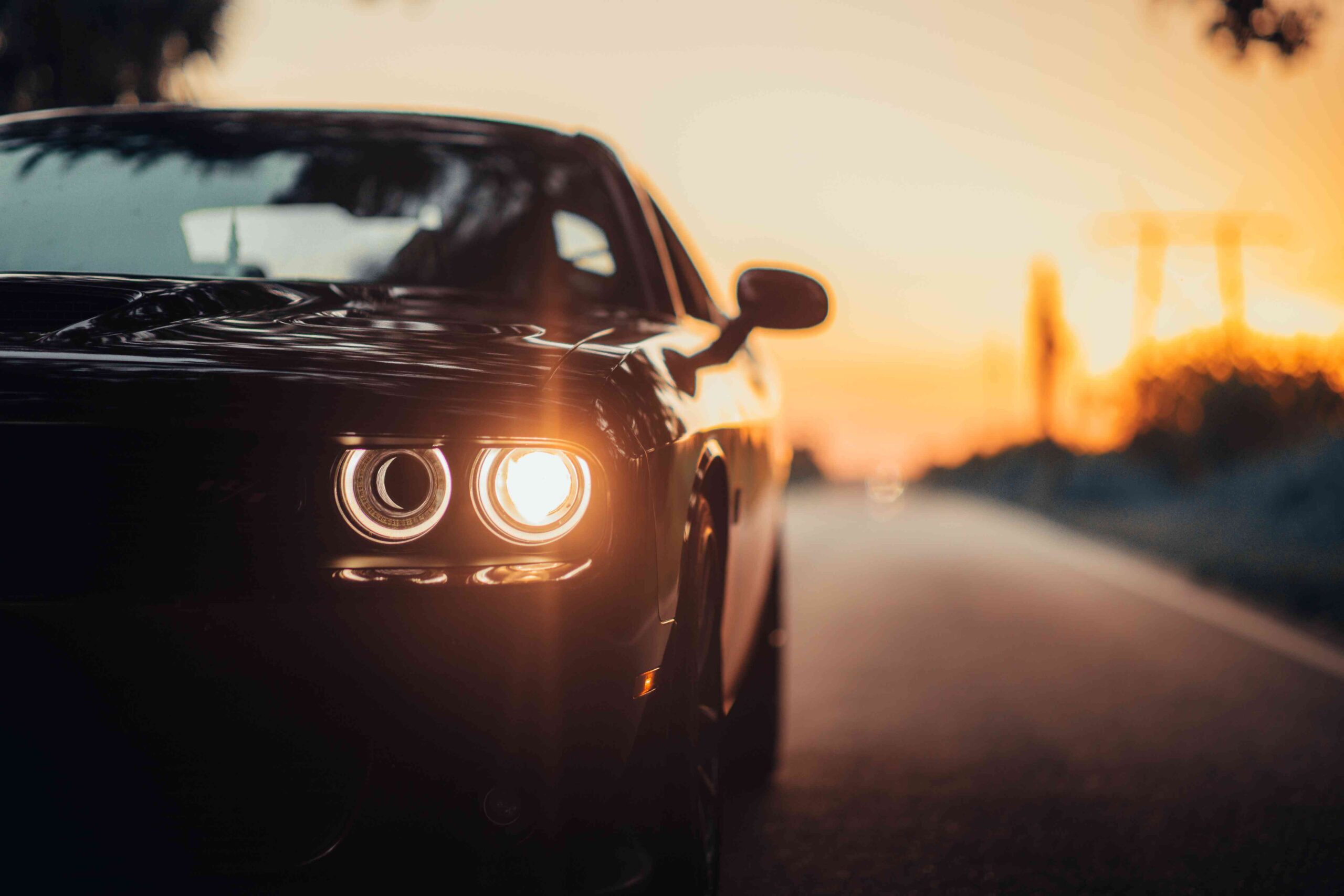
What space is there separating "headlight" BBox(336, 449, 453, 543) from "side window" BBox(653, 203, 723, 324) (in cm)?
201

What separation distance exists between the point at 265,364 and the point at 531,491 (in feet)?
1.37

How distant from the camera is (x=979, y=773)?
487cm

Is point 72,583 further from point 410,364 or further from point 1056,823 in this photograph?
point 1056,823

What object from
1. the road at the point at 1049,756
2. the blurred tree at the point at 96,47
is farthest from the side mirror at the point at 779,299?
the blurred tree at the point at 96,47

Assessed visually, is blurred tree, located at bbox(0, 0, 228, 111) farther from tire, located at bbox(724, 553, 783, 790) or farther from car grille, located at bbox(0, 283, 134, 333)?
car grille, located at bbox(0, 283, 134, 333)

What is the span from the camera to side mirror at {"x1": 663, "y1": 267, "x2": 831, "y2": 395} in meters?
3.74

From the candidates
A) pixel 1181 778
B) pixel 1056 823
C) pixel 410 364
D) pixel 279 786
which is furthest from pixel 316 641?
pixel 1181 778

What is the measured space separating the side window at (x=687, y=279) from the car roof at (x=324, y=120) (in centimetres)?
50

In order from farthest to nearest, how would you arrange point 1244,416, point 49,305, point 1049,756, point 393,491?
1. point 1244,416
2. point 1049,756
3. point 49,305
4. point 393,491

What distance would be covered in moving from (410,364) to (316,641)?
469mm

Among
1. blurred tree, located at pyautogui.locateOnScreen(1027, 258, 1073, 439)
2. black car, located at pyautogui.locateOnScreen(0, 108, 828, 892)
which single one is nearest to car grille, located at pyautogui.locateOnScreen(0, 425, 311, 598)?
black car, located at pyautogui.locateOnScreen(0, 108, 828, 892)

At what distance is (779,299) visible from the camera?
3801mm

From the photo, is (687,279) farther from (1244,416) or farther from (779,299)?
(1244,416)

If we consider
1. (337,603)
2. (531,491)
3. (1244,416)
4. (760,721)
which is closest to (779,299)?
(760,721)
